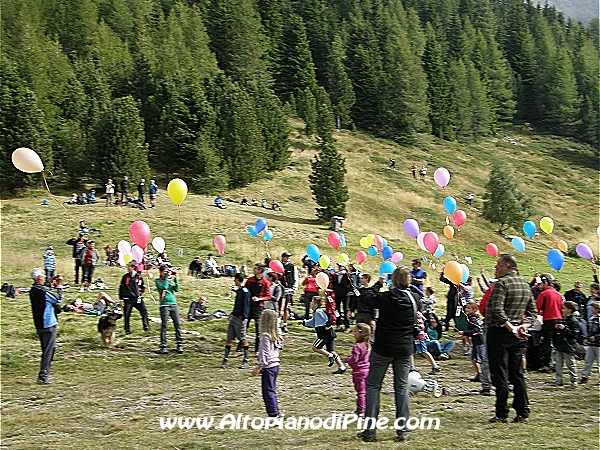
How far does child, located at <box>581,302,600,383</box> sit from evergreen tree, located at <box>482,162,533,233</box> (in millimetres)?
43783

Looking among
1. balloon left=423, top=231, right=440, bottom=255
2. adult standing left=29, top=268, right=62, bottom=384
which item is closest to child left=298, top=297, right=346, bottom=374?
adult standing left=29, top=268, right=62, bottom=384

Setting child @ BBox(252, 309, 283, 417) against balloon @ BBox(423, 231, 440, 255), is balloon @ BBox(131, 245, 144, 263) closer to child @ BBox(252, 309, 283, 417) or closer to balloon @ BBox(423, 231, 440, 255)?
balloon @ BBox(423, 231, 440, 255)

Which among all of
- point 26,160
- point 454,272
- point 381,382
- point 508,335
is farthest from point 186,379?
point 26,160

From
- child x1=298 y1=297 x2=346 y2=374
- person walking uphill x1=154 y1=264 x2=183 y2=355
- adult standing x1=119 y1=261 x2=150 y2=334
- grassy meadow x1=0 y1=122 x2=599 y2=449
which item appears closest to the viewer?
grassy meadow x1=0 y1=122 x2=599 y2=449

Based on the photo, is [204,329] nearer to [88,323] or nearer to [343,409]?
[88,323]

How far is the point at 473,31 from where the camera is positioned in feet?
349

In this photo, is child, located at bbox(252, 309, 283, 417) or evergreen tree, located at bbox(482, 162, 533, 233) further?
evergreen tree, located at bbox(482, 162, 533, 233)

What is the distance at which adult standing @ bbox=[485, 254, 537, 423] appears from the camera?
7.55 m

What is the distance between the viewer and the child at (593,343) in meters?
10.6

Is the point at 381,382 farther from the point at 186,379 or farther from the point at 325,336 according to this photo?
the point at 186,379

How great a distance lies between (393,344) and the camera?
6.99 metres

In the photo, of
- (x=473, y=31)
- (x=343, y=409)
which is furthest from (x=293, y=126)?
(x=343, y=409)

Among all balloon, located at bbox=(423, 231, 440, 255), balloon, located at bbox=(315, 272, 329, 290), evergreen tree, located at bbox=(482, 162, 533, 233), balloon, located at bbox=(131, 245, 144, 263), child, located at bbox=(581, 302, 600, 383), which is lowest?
child, located at bbox=(581, 302, 600, 383)

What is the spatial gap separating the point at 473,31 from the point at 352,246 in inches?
3173
